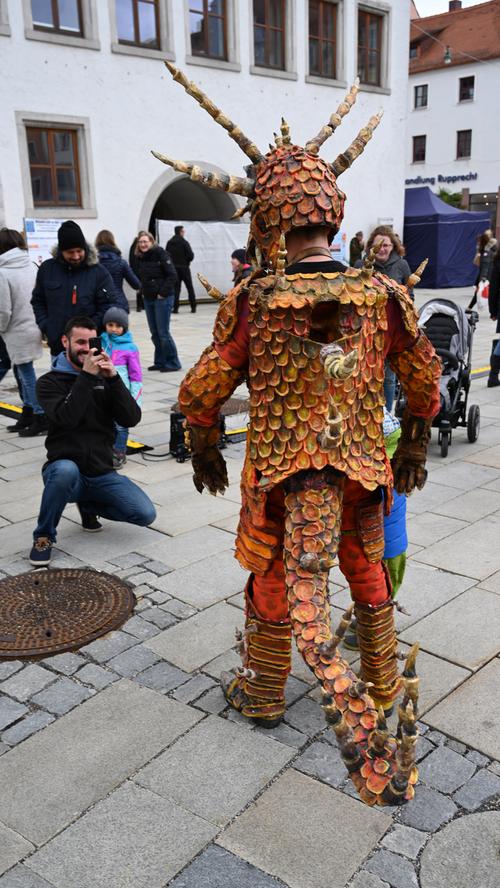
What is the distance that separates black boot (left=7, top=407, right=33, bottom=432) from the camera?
7.70 m

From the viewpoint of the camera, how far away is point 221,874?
2.32 meters

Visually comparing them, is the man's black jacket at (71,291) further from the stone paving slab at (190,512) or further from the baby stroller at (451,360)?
the baby stroller at (451,360)

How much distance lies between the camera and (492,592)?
13.5 feet

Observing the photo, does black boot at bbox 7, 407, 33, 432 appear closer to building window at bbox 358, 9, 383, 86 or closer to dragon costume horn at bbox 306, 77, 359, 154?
dragon costume horn at bbox 306, 77, 359, 154

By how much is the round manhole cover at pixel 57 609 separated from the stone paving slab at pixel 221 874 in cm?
148

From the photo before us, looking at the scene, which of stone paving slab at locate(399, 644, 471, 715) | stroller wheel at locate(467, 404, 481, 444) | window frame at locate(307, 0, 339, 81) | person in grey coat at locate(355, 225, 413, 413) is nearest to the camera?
stone paving slab at locate(399, 644, 471, 715)

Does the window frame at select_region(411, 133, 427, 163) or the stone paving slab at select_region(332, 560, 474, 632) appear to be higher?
the window frame at select_region(411, 133, 427, 163)

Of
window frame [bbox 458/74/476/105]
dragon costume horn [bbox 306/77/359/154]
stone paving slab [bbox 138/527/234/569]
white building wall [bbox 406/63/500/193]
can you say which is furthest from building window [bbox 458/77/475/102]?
dragon costume horn [bbox 306/77/359/154]

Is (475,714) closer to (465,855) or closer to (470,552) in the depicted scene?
(465,855)

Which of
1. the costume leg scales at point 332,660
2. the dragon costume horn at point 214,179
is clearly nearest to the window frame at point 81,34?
the dragon costume horn at point 214,179

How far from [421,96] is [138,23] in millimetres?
29945

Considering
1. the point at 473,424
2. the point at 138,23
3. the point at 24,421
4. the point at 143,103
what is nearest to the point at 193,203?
the point at 143,103

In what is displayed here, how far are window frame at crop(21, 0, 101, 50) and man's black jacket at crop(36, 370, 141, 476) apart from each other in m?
13.0

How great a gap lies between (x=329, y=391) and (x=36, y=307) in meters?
4.93
